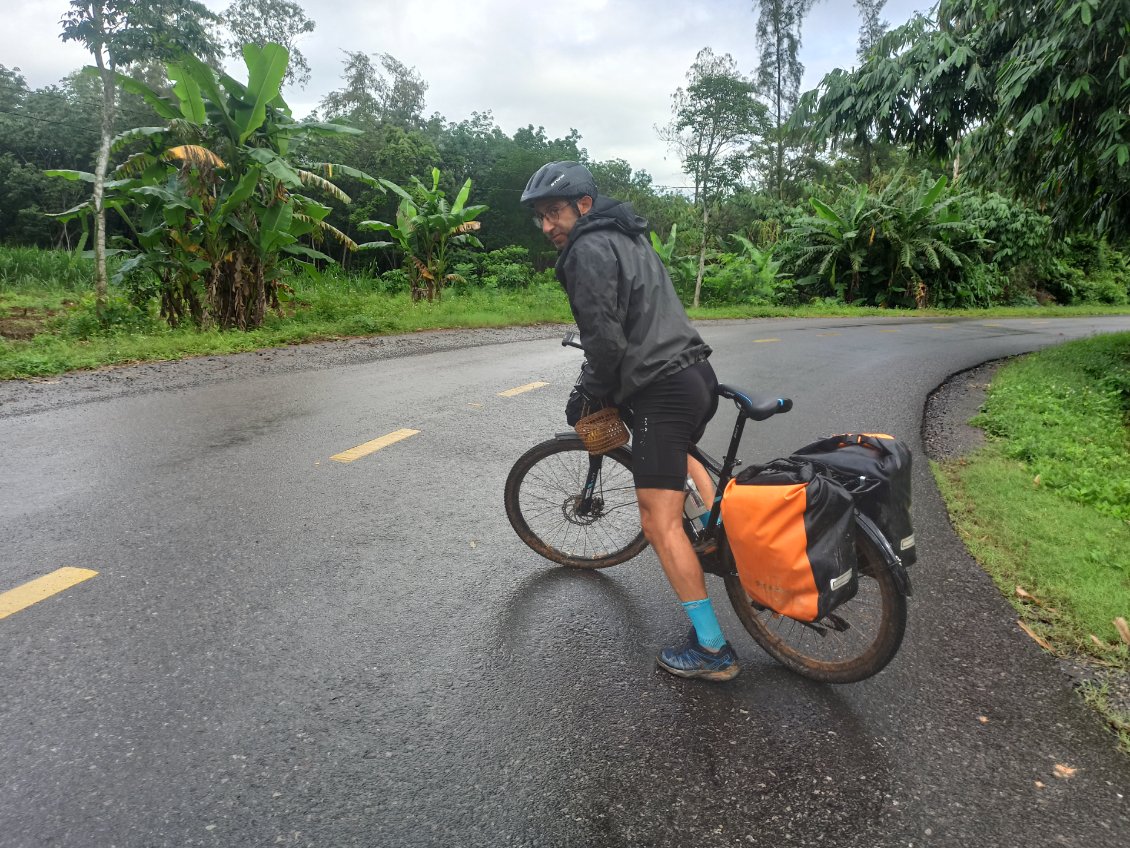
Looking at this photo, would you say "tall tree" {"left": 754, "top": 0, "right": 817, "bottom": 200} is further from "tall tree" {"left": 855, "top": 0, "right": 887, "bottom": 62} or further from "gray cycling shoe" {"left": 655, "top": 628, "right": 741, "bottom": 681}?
"gray cycling shoe" {"left": 655, "top": 628, "right": 741, "bottom": 681}

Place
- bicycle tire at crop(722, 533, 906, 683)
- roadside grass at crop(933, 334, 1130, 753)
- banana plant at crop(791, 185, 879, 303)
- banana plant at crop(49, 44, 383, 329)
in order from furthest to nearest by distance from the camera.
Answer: banana plant at crop(791, 185, 879, 303) → banana plant at crop(49, 44, 383, 329) → roadside grass at crop(933, 334, 1130, 753) → bicycle tire at crop(722, 533, 906, 683)

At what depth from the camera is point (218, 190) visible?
11.2 meters

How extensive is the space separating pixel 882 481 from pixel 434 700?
68.8 inches

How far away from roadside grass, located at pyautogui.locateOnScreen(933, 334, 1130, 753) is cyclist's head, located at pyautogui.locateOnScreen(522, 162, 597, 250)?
8.52 feet

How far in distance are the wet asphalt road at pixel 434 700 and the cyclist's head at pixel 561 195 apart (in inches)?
66.1

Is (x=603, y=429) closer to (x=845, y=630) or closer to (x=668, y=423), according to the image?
(x=668, y=423)

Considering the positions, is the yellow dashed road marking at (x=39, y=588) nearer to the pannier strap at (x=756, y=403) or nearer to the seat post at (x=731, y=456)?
the seat post at (x=731, y=456)

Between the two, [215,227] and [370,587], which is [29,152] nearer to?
[215,227]

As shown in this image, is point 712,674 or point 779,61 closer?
point 712,674

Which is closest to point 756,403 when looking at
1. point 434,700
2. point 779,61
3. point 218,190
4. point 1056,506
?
point 434,700

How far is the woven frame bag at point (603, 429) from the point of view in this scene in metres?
3.19

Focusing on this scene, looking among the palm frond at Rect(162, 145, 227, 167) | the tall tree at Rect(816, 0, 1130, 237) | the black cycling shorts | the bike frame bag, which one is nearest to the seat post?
the black cycling shorts

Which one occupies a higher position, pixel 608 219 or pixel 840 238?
pixel 840 238

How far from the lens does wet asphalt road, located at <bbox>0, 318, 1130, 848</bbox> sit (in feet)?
7.08
